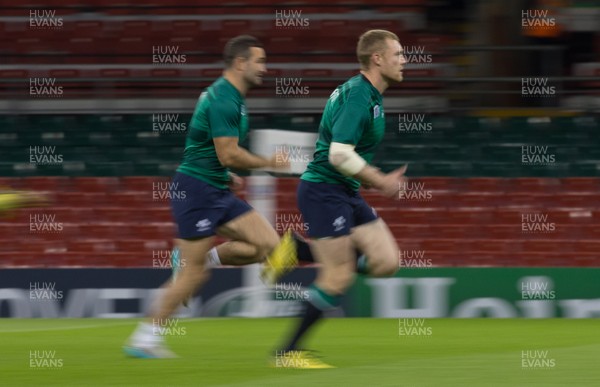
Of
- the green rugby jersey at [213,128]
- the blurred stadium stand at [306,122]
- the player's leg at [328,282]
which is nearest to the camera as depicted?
the player's leg at [328,282]

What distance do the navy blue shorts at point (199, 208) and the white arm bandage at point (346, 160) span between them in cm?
121

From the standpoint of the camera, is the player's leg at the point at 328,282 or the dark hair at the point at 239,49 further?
the dark hair at the point at 239,49

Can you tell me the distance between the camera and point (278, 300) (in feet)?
42.1

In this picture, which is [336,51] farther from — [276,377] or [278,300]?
[276,377]

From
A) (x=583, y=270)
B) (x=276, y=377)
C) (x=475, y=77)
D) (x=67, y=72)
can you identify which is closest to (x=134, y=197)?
(x=67, y=72)

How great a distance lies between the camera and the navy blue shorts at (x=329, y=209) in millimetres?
7598

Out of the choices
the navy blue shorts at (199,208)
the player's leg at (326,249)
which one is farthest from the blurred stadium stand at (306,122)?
the player's leg at (326,249)

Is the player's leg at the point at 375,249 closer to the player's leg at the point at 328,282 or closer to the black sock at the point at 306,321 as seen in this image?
the player's leg at the point at 328,282

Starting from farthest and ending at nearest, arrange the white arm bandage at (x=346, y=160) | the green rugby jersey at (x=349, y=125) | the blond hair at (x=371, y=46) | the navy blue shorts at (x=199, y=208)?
the navy blue shorts at (x=199, y=208) → the blond hair at (x=371, y=46) → the green rugby jersey at (x=349, y=125) → the white arm bandage at (x=346, y=160)

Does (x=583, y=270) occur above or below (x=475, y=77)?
below

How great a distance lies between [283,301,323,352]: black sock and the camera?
7516 millimetres

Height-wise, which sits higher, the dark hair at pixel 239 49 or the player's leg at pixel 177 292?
the dark hair at pixel 239 49

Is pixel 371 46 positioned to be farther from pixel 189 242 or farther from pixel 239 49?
pixel 189 242

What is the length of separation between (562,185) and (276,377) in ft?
29.3
